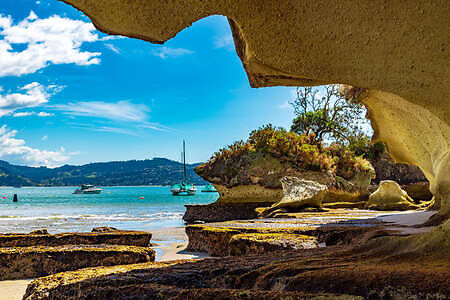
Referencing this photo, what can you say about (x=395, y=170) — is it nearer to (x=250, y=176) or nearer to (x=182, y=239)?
(x=250, y=176)

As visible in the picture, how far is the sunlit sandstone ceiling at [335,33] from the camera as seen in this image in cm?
260

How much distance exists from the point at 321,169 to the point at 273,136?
8.74 ft

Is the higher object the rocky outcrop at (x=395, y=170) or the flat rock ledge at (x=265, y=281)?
the rocky outcrop at (x=395, y=170)

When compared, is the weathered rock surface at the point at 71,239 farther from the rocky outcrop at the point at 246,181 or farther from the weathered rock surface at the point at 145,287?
the rocky outcrop at the point at 246,181

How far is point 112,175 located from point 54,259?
155067 millimetres

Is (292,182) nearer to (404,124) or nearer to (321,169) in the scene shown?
(321,169)

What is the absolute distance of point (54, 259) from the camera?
18.4ft

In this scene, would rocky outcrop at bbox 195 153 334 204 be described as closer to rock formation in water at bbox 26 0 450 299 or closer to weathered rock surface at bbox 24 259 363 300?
rock formation in water at bbox 26 0 450 299

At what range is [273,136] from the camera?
16.0 m

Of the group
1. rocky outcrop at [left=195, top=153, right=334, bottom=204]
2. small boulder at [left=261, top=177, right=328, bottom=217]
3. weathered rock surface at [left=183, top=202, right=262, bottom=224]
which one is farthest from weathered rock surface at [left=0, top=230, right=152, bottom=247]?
rocky outcrop at [left=195, top=153, right=334, bottom=204]

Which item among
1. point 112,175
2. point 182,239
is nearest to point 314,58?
point 182,239

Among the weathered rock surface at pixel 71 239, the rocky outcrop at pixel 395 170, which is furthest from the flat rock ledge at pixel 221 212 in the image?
the rocky outcrop at pixel 395 170

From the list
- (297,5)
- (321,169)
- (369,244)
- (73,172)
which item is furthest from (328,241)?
(73,172)

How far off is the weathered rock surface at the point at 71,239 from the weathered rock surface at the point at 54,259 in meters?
1.20
